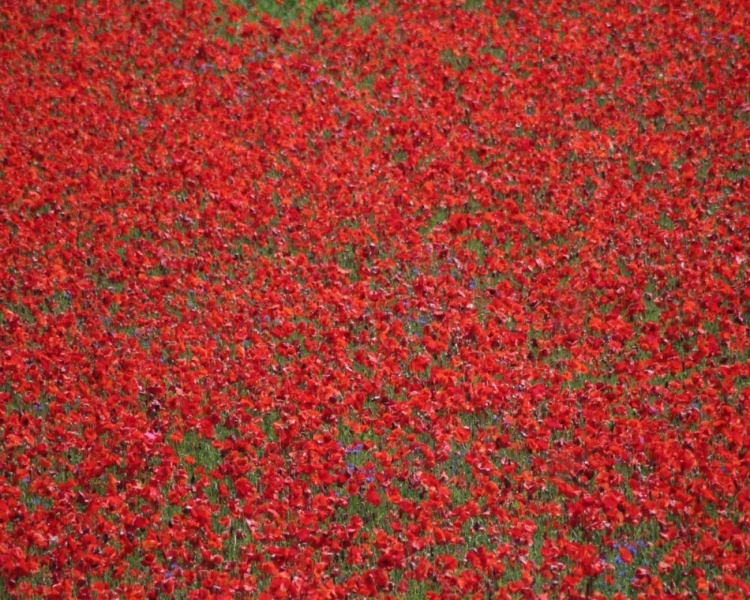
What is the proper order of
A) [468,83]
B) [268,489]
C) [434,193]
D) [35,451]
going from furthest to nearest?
1. [468,83]
2. [434,193]
3. [35,451]
4. [268,489]

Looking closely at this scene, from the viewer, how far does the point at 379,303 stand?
26.5 ft

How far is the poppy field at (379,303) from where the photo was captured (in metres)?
5.82

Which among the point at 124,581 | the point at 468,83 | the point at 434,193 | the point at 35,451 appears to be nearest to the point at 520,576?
the point at 124,581

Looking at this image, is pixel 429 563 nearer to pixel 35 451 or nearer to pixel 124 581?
pixel 124 581

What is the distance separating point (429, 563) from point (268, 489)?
3.03 ft

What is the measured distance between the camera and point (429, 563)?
5.61 meters

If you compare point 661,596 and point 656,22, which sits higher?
point 656,22

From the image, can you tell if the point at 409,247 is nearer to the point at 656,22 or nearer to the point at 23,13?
the point at 656,22

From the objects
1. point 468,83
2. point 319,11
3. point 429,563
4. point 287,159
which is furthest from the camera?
point 319,11

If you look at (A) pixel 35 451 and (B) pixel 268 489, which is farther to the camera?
(A) pixel 35 451

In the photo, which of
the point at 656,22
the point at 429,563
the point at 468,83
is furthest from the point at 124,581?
the point at 656,22

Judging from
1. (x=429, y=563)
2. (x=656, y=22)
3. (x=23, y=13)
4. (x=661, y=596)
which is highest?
(x=656, y=22)

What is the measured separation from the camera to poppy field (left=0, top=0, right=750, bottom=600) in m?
5.82

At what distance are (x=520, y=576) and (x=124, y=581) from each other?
1.93 meters
